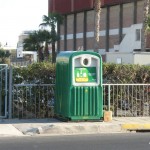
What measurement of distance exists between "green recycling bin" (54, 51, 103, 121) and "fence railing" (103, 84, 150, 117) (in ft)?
5.32

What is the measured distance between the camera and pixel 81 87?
46.5 ft

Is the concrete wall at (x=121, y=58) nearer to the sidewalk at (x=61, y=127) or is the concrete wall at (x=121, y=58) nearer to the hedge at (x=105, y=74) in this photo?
the hedge at (x=105, y=74)

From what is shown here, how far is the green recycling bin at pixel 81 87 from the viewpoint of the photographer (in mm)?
14094

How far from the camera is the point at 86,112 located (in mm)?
14211

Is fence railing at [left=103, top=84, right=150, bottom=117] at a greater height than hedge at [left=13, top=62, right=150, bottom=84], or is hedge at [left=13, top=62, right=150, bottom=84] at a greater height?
hedge at [left=13, top=62, right=150, bottom=84]

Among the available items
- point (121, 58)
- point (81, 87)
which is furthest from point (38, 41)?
point (81, 87)

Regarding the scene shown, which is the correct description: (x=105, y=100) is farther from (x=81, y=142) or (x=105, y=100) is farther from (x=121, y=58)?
(x=121, y=58)

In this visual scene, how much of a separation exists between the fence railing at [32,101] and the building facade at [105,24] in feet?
110

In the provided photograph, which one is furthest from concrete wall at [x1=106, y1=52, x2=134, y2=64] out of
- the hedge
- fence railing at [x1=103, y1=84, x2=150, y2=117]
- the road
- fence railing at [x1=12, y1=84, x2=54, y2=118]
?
the road

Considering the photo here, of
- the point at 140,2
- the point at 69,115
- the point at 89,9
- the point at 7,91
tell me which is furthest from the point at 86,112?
the point at 89,9

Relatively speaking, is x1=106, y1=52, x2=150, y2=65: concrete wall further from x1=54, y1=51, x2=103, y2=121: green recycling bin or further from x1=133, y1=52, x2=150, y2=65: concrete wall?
x1=54, y1=51, x2=103, y2=121: green recycling bin

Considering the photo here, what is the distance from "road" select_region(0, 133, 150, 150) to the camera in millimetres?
10695

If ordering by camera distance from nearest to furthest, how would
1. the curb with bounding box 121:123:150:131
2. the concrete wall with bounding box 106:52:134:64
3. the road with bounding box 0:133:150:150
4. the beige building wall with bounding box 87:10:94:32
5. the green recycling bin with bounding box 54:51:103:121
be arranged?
the road with bounding box 0:133:150:150 < the curb with bounding box 121:123:150:131 < the green recycling bin with bounding box 54:51:103:121 < the concrete wall with bounding box 106:52:134:64 < the beige building wall with bounding box 87:10:94:32

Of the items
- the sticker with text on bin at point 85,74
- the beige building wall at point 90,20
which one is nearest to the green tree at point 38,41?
the beige building wall at point 90,20
